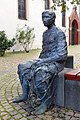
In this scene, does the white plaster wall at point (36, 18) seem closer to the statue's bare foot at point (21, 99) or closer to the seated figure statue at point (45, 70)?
the seated figure statue at point (45, 70)

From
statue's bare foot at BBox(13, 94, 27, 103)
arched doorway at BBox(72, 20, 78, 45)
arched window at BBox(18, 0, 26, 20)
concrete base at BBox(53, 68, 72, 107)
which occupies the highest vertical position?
arched window at BBox(18, 0, 26, 20)

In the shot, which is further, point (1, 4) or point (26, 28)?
point (26, 28)

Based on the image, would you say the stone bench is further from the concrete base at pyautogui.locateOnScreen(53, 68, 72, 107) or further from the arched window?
the arched window

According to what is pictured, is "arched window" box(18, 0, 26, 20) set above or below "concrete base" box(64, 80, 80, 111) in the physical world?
above

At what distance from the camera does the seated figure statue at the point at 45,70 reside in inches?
153

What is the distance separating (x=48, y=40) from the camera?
4.35 metres

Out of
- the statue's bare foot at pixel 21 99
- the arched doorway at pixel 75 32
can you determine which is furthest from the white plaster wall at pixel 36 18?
the statue's bare foot at pixel 21 99

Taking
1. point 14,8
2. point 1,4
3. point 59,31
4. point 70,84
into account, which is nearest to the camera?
point 70,84

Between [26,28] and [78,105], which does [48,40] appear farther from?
[26,28]

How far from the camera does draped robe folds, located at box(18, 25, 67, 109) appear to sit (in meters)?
3.88

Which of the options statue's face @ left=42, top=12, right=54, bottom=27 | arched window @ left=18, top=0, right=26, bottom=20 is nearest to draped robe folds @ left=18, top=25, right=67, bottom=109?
statue's face @ left=42, top=12, right=54, bottom=27

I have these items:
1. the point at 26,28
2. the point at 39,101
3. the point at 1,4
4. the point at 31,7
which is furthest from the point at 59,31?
the point at 31,7

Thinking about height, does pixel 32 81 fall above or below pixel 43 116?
above

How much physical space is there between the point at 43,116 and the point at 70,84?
71 cm
